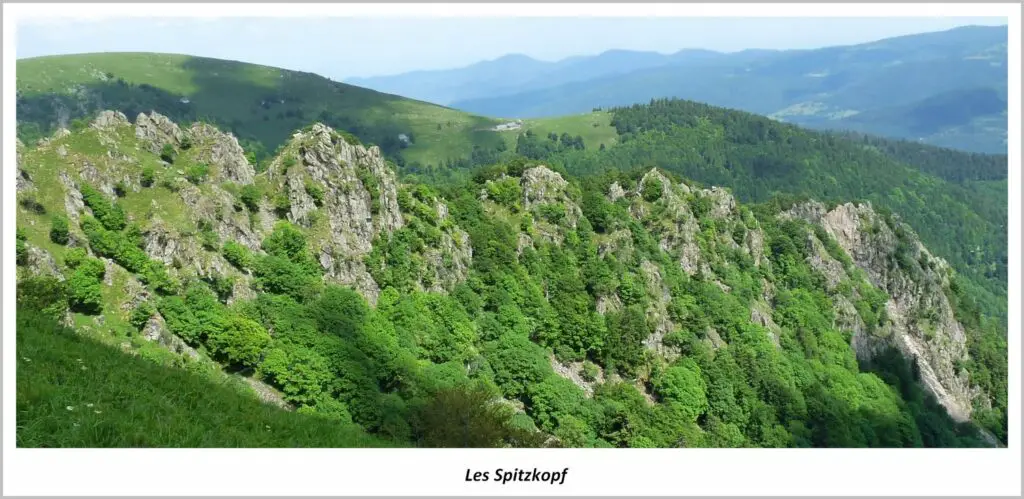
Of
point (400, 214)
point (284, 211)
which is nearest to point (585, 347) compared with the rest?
point (400, 214)

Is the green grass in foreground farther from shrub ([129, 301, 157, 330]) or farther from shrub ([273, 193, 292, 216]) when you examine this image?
shrub ([273, 193, 292, 216])

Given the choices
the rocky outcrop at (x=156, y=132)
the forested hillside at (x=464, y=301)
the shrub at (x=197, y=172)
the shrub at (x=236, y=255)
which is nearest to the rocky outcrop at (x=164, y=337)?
the forested hillside at (x=464, y=301)

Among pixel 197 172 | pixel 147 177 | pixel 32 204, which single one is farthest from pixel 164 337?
pixel 197 172

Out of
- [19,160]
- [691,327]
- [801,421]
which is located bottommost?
[801,421]

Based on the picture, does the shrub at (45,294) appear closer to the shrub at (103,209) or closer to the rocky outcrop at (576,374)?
the shrub at (103,209)

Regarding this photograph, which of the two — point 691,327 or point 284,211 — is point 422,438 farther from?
point 691,327
